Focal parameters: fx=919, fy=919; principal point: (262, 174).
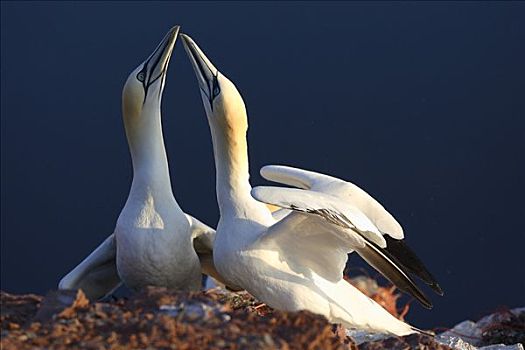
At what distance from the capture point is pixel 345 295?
2.47 m

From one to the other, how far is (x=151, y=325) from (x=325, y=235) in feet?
3.30

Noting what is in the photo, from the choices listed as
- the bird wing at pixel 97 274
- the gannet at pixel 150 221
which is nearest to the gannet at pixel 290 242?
the gannet at pixel 150 221

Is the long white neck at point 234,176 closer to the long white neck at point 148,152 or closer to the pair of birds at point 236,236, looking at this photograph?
the pair of birds at point 236,236

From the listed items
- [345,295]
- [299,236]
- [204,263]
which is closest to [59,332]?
[299,236]

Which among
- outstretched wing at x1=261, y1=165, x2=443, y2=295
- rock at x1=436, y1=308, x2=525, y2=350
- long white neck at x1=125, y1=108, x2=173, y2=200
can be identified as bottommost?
rock at x1=436, y1=308, x2=525, y2=350

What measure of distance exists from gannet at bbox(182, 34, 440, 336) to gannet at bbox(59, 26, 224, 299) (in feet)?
0.40

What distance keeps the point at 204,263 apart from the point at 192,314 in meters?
1.32

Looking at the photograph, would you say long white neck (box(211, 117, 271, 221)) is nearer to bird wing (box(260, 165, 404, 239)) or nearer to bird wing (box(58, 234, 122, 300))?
bird wing (box(260, 165, 404, 239))

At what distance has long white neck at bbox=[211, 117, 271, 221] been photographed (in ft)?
7.98

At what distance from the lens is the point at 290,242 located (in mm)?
2377

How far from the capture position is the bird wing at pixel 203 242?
260cm

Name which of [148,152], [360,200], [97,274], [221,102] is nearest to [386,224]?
[360,200]

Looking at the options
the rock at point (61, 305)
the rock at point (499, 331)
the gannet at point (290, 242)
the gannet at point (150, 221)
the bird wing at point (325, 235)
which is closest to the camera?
the rock at point (61, 305)

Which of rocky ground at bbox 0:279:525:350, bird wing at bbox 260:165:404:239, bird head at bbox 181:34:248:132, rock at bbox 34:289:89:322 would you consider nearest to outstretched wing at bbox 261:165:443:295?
bird wing at bbox 260:165:404:239
